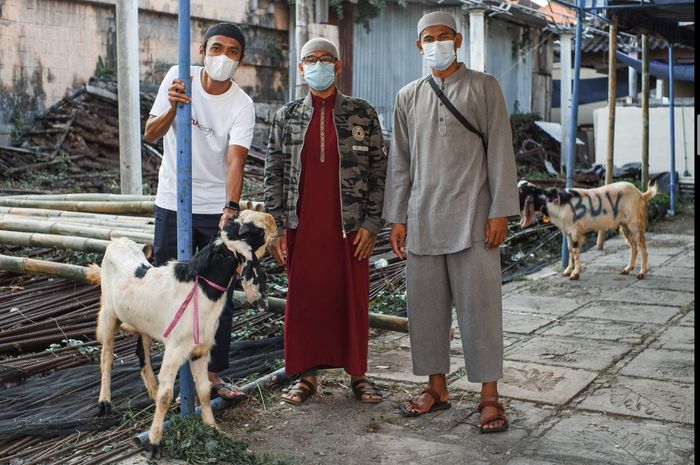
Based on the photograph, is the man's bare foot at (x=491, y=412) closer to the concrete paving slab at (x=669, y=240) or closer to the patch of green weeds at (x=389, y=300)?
the patch of green weeds at (x=389, y=300)

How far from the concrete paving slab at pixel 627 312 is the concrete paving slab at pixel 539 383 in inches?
74.7

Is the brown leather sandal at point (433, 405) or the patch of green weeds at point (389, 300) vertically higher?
the patch of green weeds at point (389, 300)

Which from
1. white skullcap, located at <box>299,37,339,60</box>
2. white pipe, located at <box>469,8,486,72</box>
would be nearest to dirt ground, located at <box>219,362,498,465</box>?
white skullcap, located at <box>299,37,339,60</box>

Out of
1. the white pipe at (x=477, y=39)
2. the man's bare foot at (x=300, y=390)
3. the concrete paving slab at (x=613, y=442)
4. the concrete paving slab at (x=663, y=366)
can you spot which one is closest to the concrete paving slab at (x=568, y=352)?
the concrete paving slab at (x=663, y=366)

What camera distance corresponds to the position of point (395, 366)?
5.87 metres

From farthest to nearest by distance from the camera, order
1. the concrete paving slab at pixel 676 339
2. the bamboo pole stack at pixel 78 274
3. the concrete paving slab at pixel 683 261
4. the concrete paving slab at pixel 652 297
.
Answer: the concrete paving slab at pixel 683 261 < the concrete paving slab at pixel 652 297 < the concrete paving slab at pixel 676 339 < the bamboo pole stack at pixel 78 274

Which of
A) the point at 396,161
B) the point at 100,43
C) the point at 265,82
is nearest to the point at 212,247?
the point at 396,161

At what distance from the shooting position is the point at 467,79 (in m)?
4.63

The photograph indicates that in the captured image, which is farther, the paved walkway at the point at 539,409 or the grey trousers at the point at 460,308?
the grey trousers at the point at 460,308

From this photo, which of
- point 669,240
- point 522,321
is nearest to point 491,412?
point 522,321

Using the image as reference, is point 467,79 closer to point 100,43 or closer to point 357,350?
point 357,350

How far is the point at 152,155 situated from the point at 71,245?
8.06 metres

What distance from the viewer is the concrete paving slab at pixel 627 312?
7.41m

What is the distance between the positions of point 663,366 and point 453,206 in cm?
223
